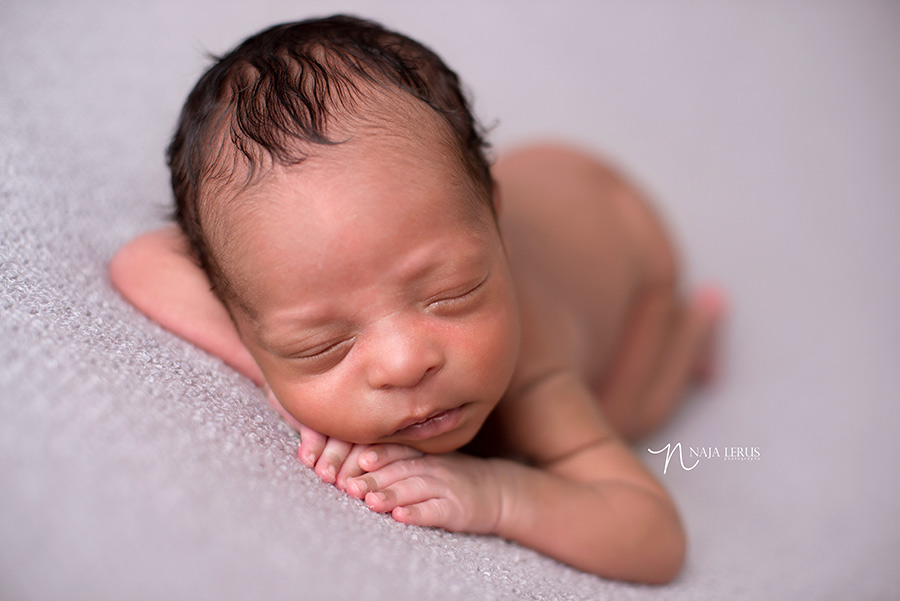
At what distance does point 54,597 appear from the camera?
61 centimetres

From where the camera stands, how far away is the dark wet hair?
0.92m

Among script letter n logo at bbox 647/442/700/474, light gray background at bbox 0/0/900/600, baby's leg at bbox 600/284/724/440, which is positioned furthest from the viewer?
baby's leg at bbox 600/284/724/440

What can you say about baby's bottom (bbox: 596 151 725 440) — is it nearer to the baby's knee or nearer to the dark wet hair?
the baby's knee

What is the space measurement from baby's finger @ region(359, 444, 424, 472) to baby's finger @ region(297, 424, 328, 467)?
0.05 m

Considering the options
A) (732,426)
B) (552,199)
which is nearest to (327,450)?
(552,199)

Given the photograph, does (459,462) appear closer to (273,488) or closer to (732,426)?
A: (273,488)

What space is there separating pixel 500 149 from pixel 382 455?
1302 millimetres

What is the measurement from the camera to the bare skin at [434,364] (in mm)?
886

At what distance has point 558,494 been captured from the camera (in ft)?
3.49

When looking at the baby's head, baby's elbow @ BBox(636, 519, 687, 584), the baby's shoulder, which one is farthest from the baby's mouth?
baby's elbow @ BBox(636, 519, 687, 584)

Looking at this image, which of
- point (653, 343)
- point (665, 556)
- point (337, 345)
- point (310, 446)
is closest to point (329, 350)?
point (337, 345)

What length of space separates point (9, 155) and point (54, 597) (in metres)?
0.84

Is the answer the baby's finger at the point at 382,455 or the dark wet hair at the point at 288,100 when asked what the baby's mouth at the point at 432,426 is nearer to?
the baby's finger at the point at 382,455

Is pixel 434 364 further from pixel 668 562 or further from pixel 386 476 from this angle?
pixel 668 562
